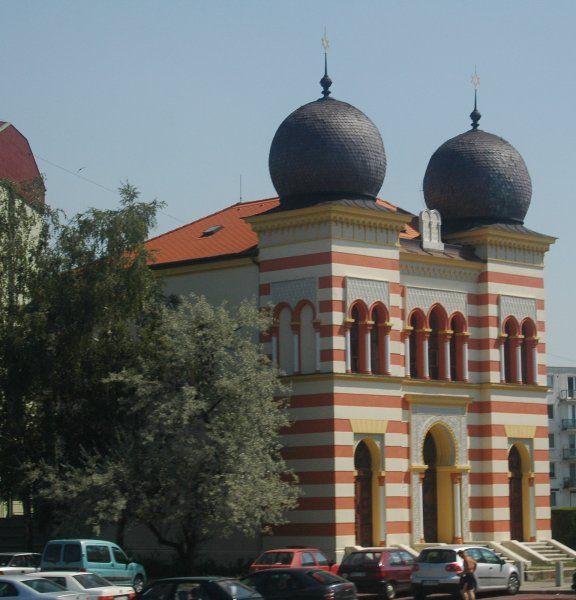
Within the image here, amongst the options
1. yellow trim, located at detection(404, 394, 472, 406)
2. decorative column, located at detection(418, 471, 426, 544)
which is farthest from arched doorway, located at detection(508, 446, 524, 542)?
decorative column, located at detection(418, 471, 426, 544)

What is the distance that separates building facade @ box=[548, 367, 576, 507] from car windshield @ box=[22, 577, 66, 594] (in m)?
83.2

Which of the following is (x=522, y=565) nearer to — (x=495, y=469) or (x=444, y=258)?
(x=495, y=469)

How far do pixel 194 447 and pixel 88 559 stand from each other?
15.4 feet

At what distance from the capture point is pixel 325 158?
5059 cm

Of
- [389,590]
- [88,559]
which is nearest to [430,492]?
[389,590]

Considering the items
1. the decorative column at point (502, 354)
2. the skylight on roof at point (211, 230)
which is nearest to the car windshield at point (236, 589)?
the decorative column at point (502, 354)

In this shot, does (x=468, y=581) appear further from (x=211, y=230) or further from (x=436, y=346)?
(x=211, y=230)

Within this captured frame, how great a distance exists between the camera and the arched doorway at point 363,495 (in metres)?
49.6

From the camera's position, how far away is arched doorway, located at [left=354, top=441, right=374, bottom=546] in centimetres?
4959

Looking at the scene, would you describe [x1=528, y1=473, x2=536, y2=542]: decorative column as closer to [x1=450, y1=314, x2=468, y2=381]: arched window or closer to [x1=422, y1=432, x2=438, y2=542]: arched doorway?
[x1=422, y1=432, x2=438, y2=542]: arched doorway

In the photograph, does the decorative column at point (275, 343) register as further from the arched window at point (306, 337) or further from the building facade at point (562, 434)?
the building facade at point (562, 434)

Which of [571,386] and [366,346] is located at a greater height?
[571,386]

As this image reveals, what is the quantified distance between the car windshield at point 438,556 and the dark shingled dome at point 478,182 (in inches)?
664

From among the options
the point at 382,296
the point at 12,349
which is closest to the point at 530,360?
the point at 382,296
